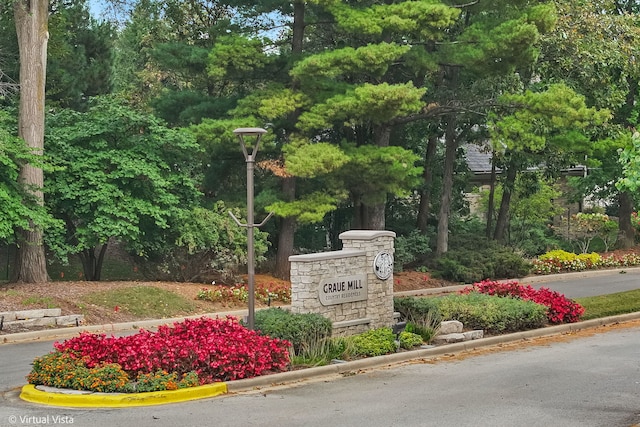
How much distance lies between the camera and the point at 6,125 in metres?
24.3

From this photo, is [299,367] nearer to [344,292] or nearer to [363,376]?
[363,376]

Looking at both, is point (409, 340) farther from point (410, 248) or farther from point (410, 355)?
point (410, 248)

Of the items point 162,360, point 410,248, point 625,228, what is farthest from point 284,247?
point 625,228

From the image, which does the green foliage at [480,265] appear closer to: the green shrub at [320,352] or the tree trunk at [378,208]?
the tree trunk at [378,208]

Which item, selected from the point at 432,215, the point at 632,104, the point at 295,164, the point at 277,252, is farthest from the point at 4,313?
the point at 632,104

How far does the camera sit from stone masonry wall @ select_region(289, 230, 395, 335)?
16.4 m

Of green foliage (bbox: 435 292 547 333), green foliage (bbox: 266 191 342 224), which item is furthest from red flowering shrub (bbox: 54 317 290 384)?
green foliage (bbox: 266 191 342 224)

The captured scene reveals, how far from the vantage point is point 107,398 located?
39.3 feet

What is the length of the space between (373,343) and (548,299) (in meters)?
6.24

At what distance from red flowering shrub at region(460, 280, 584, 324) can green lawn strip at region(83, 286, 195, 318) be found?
7.49 metres

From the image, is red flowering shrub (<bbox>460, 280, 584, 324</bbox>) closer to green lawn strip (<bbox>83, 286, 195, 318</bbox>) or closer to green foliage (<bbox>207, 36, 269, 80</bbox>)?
green lawn strip (<bbox>83, 286, 195, 318</bbox>)

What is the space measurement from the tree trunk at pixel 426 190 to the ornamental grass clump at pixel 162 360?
63.9 ft

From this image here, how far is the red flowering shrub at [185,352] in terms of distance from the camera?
13047 millimetres

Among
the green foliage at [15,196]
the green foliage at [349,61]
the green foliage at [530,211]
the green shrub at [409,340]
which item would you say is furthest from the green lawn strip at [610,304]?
the green foliage at [15,196]
